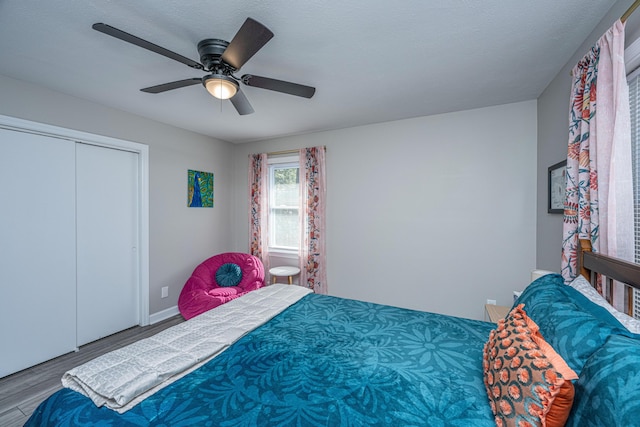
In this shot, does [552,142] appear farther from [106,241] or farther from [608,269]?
[106,241]

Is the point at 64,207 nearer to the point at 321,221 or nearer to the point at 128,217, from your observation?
the point at 128,217

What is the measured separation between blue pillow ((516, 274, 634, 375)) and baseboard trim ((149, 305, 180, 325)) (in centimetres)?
384

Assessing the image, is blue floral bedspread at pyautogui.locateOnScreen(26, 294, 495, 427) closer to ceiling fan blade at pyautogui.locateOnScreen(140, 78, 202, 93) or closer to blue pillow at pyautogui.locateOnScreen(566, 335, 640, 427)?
blue pillow at pyautogui.locateOnScreen(566, 335, 640, 427)

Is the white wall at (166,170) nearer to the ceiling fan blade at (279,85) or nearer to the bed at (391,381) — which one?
the ceiling fan blade at (279,85)

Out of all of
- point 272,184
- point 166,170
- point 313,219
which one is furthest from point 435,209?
point 166,170

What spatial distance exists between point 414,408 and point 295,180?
3411mm

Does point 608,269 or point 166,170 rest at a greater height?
point 166,170

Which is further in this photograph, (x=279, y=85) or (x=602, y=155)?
(x=279, y=85)

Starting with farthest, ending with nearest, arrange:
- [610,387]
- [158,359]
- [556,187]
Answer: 1. [556,187]
2. [158,359]
3. [610,387]

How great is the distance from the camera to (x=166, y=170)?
346 cm

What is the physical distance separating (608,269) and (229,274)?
3.56 metres

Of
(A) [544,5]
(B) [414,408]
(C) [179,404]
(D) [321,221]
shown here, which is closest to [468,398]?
(B) [414,408]

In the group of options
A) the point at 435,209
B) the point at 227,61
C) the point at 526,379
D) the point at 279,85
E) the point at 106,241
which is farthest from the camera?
the point at 435,209

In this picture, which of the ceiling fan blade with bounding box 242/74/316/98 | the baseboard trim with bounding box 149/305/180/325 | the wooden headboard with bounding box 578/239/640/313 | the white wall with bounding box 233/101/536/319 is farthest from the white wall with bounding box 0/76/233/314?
the wooden headboard with bounding box 578/239/640/313
